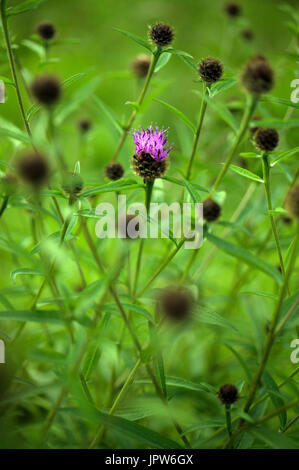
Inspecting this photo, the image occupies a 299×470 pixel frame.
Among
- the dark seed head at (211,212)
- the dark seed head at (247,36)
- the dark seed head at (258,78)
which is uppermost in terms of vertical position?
the dark seed head at (247,36)

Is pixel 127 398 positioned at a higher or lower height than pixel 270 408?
higher

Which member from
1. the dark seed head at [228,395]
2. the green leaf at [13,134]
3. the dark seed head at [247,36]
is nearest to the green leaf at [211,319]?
the dark seed head at [228,395]

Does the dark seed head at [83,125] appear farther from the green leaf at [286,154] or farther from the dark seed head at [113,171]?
the green leaf at [286,154]

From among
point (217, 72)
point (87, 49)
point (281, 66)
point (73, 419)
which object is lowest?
point (73, 419)

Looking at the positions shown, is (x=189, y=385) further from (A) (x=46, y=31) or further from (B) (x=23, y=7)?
(A) (x=46, y=31)
